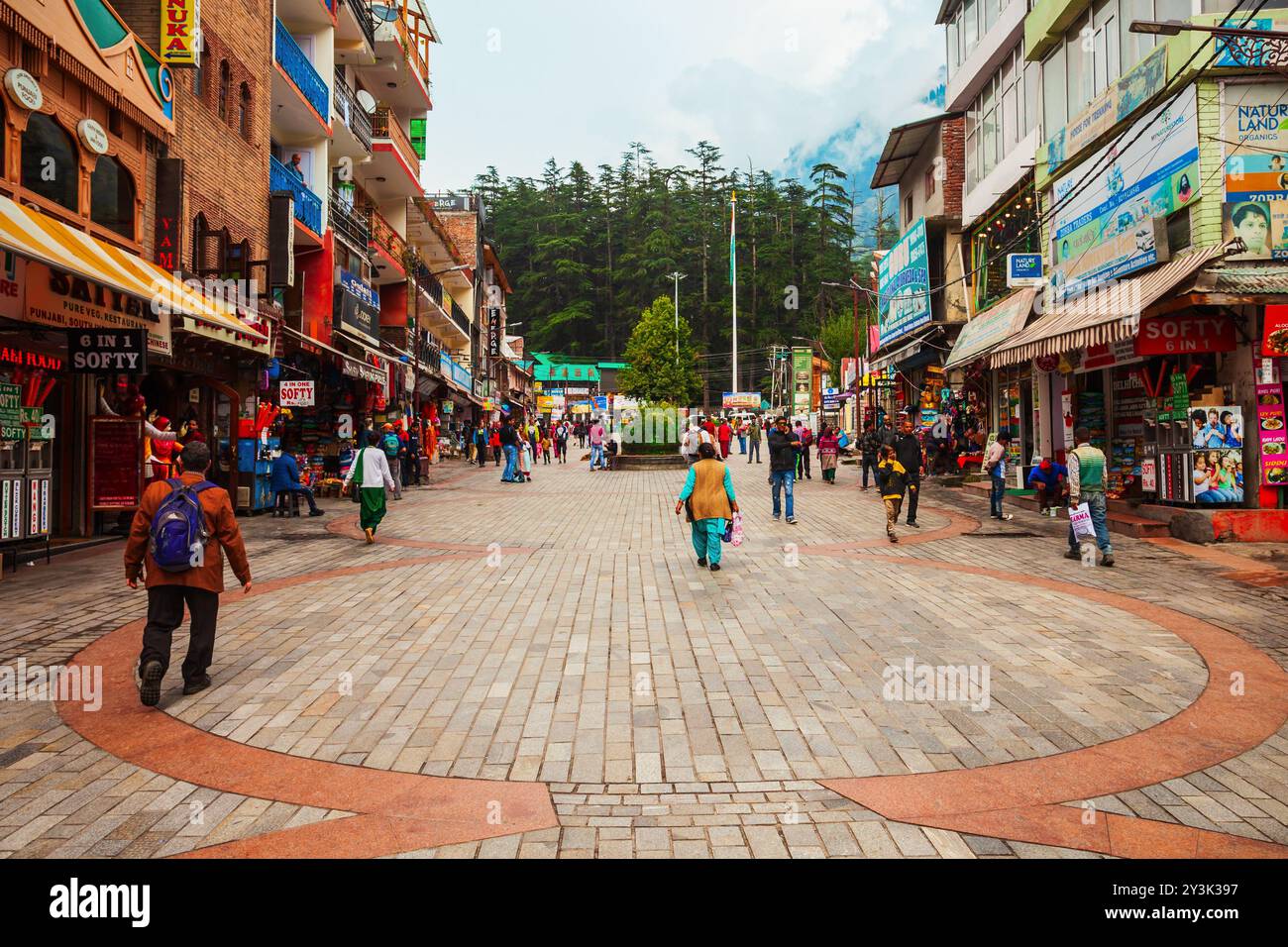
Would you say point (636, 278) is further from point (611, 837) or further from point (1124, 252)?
point (611, 837)

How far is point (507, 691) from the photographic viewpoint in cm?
562

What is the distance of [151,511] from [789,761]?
4275 millimetres

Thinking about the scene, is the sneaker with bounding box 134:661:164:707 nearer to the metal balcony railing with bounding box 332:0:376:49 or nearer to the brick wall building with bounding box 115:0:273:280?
the brick wall building with bounding box 115:0:273:280

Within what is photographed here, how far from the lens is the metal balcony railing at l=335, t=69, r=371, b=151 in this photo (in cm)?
2450

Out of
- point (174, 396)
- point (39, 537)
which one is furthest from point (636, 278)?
point (39, 537)

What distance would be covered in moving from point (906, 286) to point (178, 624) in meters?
27.4

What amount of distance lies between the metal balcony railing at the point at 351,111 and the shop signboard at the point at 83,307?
14.3m

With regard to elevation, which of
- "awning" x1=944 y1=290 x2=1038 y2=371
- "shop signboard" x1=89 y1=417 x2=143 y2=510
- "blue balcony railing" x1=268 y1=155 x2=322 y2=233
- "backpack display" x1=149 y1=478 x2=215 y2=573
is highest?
"blue balcony railing" x1=268 y1=155 x2=322 y2=233

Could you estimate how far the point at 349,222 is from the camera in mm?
26109

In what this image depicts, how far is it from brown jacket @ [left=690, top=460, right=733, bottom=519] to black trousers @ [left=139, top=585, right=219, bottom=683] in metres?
5.64

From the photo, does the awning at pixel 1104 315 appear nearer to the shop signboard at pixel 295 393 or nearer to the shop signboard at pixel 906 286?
the shop signboard at pixel 906 286

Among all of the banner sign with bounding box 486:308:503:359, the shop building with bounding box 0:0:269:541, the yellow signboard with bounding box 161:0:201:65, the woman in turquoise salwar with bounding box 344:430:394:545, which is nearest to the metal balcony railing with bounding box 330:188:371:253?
the yellow signboard with bounding box 161:0:201:65

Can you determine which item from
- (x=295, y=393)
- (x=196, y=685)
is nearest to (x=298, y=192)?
(x=295, y=393)

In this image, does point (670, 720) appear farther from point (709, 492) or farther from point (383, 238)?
point (383, 238)
